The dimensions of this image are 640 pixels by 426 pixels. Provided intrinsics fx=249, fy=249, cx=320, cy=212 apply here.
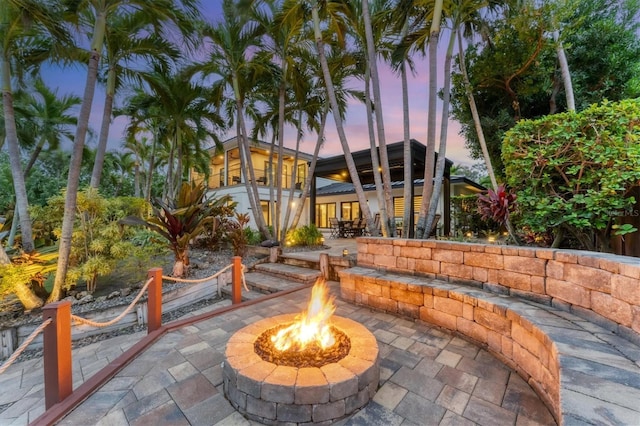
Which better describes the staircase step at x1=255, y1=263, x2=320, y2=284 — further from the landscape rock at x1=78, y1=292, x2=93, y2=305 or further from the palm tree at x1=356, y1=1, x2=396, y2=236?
the landscape rock at x1=78, y1=292, x2=93, y2=305

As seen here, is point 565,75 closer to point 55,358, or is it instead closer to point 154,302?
point 154,302

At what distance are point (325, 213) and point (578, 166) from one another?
43.0 feet

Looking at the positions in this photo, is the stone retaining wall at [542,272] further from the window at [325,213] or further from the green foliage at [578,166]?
the window at [325,213]

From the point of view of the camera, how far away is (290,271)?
18.8 feet

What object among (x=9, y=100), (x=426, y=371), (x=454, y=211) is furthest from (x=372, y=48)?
(x=454, y=211)

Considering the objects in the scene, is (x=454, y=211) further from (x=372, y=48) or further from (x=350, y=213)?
(x=372, y=48)

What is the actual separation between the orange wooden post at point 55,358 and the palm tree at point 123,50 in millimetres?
3690

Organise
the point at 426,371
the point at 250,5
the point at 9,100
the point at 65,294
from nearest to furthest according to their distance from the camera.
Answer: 1. the point at 426,371
2. the point at 65,294
3. the point at 9,100
4. the point at 250,5

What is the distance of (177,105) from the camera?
8.66 m

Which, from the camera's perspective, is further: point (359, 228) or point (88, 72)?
point (359, 228)

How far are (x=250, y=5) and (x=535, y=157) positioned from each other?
22.6 ft

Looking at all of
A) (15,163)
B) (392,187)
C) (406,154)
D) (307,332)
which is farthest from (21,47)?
(392,187)

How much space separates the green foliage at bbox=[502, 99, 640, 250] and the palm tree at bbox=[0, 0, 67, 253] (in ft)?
23.1

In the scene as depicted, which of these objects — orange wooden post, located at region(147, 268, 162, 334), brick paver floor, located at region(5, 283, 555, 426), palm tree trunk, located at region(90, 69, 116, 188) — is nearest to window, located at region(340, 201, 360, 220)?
palm tree trunk, located at region(90, 69, 116, 188)
